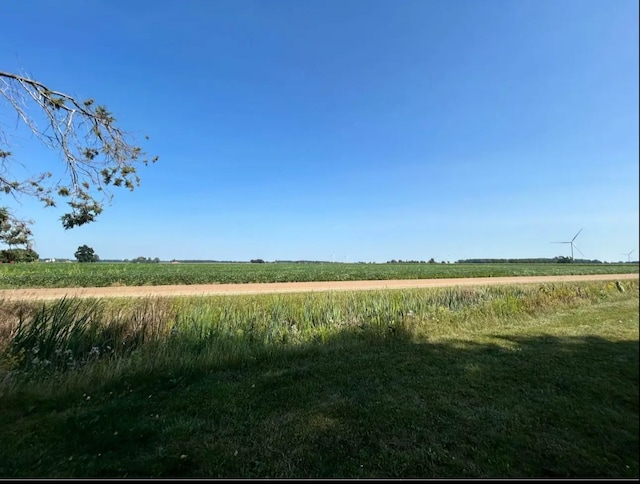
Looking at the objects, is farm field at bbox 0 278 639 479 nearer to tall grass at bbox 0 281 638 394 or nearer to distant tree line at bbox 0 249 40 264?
tall grass at bbox 0 281 638 394

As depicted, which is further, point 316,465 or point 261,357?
point 261,357

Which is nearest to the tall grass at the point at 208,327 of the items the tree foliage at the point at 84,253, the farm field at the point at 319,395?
the farm field at the point at 319,395

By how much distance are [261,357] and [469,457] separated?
4.66 metres

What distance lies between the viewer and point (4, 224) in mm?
7906

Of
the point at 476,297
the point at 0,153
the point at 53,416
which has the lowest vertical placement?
the point at 53,416

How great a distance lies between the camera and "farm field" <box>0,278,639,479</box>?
2965 millimetres

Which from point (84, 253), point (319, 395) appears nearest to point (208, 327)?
point (319, 395)

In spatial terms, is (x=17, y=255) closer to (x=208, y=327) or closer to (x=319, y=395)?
(x=208, y=327)

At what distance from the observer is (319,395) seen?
200 inches

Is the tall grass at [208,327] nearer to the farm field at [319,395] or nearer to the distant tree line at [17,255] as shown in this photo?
the farm field at [319,395]

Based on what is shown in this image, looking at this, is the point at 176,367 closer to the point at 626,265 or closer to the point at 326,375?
the point at 326,375

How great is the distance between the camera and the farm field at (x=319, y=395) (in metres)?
2.96

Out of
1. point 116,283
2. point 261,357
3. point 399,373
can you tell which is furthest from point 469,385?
point 116,283

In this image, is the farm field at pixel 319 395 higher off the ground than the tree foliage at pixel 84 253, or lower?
lower
